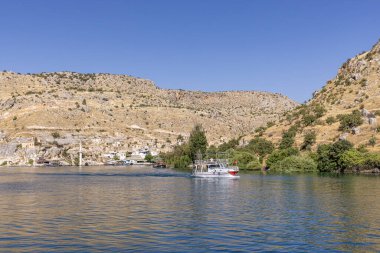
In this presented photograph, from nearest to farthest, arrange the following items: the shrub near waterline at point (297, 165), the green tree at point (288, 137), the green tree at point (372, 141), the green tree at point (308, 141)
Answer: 1. the green tree at point (372, 141)
2. the shrub near waterline at point (297, 165)
3. the green tree at point (308, 141)
4. the green tree at point (288, 137)

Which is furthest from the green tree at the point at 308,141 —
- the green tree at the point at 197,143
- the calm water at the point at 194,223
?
the calm water at the point at 194,223

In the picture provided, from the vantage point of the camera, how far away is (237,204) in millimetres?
54094

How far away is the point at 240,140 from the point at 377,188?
336 feet

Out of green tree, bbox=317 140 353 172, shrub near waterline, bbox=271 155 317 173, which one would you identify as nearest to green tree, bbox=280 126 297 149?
shrub near waterline, bbox=271 155 317 173

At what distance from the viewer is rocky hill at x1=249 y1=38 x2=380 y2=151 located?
134500mm

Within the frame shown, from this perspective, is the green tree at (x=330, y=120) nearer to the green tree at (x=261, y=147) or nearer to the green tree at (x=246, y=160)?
the green tree at (x=261, y=147)

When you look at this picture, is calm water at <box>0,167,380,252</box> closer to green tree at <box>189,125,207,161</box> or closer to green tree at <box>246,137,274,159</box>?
green tree at <box>246,137,274,159</box>

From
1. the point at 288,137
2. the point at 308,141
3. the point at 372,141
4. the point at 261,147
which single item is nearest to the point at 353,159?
the point at 372,141

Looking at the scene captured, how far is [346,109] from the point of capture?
6019 inches

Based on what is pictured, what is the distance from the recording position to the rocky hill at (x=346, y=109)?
441 ft

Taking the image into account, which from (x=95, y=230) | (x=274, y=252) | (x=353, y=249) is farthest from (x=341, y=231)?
(x=95, y=230)

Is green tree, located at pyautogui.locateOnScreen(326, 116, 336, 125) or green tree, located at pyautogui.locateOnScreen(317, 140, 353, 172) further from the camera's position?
green tree, located at pyautogui.locateOnScreen(326, 116, 336, 125)

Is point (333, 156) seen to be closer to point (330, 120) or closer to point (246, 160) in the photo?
point (330, 120)

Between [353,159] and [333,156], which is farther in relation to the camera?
[333,156]
